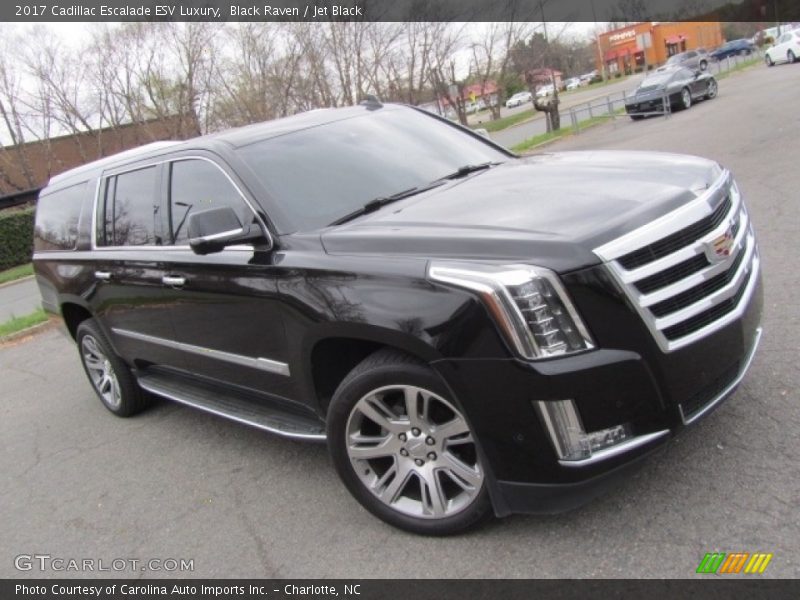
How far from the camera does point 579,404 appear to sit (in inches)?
101

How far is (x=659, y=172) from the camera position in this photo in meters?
3.29

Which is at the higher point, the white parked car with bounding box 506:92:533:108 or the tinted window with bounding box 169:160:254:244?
the tinted window with bounding box 169:160:254:244

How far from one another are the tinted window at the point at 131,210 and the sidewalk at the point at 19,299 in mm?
7871

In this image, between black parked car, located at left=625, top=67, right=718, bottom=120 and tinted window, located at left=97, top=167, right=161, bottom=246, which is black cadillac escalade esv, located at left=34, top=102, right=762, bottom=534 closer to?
tinted window, located at left=97, top=167, right=161, bottom=246

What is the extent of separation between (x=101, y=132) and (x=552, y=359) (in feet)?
113

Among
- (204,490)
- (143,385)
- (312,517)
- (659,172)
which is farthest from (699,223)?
(143,385)

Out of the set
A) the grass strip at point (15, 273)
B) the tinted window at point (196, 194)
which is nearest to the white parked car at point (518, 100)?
the grass strip at point (15, 273)

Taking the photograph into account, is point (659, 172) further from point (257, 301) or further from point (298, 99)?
point (298, 99)

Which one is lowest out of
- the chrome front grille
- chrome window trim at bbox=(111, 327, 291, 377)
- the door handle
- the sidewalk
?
the sidewalk

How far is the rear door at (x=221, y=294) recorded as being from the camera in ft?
11.5

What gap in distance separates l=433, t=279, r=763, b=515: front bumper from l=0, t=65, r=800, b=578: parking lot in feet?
1.19

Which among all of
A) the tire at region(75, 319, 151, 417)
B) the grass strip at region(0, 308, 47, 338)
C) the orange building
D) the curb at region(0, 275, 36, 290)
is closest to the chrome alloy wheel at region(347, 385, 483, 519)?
the tire at region(75, 319, 151, 417)

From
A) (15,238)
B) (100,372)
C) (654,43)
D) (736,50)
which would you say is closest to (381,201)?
(100,372)

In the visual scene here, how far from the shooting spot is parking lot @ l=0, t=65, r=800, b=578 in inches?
110
